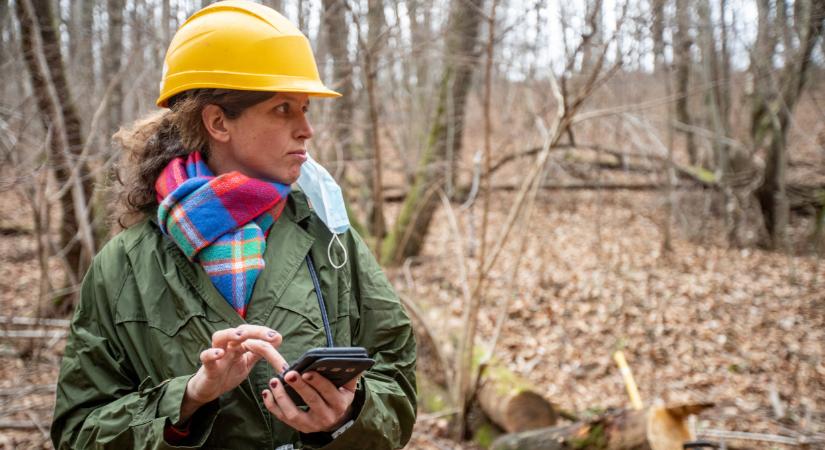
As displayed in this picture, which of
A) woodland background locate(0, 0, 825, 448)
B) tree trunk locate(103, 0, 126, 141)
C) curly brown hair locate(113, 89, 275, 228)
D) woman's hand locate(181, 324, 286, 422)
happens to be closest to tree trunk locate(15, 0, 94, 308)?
woodland background locate(0, 0, 825, 448)

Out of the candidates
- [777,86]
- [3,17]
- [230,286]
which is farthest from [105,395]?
[777,86]

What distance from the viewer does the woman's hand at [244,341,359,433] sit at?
135 cm

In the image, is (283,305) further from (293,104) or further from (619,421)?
(619,421)

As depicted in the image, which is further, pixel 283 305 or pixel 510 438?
pixel 510 438

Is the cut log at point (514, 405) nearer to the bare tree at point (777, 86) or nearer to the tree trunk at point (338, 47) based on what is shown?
the tree trunk at point (338, 47)

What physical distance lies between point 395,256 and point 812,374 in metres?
4.68

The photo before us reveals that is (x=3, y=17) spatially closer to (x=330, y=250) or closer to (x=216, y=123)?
(x=216, y=123)

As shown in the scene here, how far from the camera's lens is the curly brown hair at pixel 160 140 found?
169cm

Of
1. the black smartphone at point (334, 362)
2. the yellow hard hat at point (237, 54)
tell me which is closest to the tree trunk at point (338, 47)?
the yellow hard hat at point (237, 54)

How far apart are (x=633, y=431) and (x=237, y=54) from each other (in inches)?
125

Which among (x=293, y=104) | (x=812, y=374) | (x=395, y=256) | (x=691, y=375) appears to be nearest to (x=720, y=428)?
(x=691, y=375)

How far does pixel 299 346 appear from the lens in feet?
5.17

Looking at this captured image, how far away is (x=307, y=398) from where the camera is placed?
1.39 m

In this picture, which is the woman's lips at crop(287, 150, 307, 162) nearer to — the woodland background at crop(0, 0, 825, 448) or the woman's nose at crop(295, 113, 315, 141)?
the woman's nose at crop(295, 113, 315, 141)
